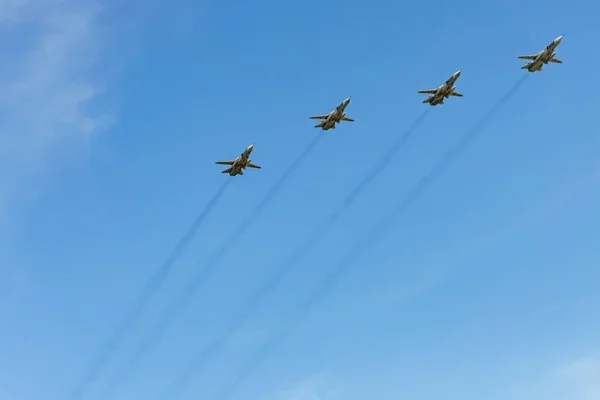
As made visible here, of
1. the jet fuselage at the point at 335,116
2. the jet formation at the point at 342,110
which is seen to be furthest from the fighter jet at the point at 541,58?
the jet fuselage at the point at 335,116

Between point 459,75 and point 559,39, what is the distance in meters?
23.7

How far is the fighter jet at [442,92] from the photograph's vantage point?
587 feet

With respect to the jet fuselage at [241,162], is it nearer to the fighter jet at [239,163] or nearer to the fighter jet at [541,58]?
the fighter jet at [239,163]

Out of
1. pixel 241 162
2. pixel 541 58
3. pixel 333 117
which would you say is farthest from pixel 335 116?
pixel 541 58

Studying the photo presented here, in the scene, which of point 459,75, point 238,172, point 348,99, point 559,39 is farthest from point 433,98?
point 238,172

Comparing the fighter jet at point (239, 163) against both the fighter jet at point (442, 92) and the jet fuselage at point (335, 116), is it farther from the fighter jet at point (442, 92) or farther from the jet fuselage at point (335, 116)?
the fighter jet at point (442, 92)

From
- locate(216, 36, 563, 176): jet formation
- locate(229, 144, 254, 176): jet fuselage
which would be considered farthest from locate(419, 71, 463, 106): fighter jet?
locate(229, 144, 254, 176): jet fuselage

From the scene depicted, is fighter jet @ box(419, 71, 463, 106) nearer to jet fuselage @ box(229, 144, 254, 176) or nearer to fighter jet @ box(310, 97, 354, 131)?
fighter jet @ box(310, 97, 354, 131)

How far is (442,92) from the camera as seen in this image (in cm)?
17962

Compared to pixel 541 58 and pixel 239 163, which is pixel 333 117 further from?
pixel 541 58

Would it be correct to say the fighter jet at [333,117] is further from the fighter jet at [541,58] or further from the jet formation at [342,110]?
the fighter jet at [541,58]

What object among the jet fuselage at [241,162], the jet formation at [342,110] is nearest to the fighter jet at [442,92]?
the jet formation at [342,110]

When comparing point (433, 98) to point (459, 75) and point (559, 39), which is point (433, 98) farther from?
point (559, 39)

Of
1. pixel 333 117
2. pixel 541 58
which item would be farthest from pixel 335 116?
pixel 541 58
